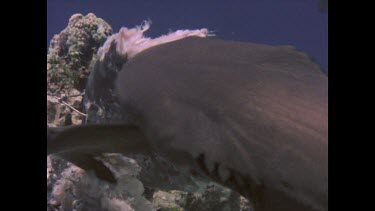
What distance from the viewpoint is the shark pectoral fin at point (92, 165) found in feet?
8.81

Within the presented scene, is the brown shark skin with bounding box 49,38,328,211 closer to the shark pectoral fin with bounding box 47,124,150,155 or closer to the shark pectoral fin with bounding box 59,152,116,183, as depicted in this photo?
the shark pectoral fin with bounding box 47,124,150,155

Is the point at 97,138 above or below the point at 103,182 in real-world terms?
above

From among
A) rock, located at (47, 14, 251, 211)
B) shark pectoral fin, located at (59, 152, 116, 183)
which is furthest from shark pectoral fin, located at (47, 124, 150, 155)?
shark pectoral fin, located at (59, 152, 116, 183)

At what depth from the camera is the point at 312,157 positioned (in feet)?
4.12

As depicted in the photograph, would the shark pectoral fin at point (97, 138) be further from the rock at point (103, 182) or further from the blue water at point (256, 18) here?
the blue water at point (256, 18)

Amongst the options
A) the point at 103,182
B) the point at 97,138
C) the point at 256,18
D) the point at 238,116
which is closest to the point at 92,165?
the point at 103,182

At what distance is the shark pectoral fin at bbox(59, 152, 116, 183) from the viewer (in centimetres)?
269

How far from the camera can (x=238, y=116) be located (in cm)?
150

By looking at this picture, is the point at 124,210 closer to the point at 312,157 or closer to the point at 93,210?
the point at 93,210

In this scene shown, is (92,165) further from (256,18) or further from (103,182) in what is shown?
(256,18)

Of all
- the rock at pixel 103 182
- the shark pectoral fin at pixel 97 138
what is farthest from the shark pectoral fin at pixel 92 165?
the shark pectoral fin at pixel 97 138

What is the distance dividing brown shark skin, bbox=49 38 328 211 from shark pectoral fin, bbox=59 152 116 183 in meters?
0.43

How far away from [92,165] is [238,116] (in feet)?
5.87
